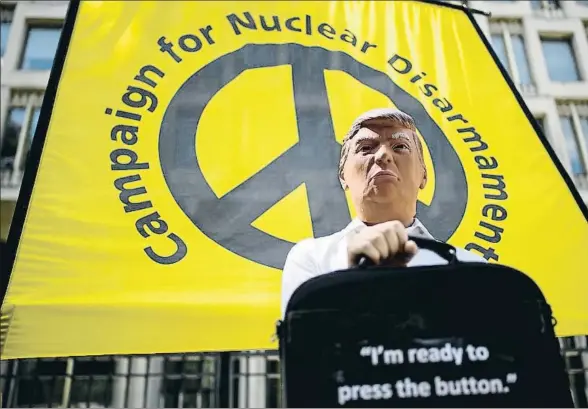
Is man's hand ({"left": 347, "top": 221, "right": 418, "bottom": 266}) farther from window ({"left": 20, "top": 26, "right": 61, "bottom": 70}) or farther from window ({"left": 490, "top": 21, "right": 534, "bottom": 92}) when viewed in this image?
window ({"left": 20, "top": 26, "right": 61, "bottom": 70})

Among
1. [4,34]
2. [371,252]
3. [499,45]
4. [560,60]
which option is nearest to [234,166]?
[371,252]

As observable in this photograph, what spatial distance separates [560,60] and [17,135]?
42.6 ft

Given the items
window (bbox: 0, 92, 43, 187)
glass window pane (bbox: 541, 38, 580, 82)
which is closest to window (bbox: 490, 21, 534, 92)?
glass window pane (bbox: 541, 38, 580, 82)

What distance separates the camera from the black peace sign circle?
2.67 meters

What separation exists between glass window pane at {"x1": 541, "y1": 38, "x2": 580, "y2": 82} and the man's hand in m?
12.5

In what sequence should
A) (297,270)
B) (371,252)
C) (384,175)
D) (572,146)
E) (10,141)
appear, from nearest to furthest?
(371,252), (297,270), (384,175), (10,141), (572,146)

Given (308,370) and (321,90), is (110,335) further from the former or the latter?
(321,90)

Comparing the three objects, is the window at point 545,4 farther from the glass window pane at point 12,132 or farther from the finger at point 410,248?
the finger at point 410,248

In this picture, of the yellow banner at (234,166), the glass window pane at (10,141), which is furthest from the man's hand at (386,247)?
the glass window pane at (10,141)

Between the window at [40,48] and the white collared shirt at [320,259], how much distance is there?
37.8 ft

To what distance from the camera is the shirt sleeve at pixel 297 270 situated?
69.0 inches

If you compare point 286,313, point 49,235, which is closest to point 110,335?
point 49,235

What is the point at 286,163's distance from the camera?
9.68ft

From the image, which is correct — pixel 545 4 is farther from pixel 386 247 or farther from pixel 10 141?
pixel 386 247
